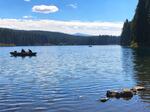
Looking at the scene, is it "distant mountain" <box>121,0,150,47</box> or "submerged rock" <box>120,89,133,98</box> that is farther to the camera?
"distant mountain" <box>121,0,150,47</box>

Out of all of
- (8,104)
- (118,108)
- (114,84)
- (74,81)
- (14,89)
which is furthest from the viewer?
(74,81)

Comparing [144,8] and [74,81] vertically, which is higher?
[144,8]

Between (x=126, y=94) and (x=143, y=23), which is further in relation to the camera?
(x=143, y=23)

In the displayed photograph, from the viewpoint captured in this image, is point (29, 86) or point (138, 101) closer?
point (138, 101)

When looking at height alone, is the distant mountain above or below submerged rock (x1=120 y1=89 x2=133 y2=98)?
above

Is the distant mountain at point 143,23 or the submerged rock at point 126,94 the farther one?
the distant mountain at point 143,23

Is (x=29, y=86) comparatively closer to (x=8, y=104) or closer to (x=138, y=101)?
(x=8, y=104)

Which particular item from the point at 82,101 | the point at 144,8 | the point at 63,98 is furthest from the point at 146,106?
the point at 144,8

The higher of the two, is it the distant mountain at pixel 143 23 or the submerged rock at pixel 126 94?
the distant mountain at pixel 143 23

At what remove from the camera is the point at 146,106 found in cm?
2478

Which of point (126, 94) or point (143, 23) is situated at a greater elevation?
point (143, 23)

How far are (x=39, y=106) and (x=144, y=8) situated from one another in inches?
4024

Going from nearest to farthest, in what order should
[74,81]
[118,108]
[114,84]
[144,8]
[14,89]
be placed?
[118,108], [14,89], [114,84], [74,81], [144,8]

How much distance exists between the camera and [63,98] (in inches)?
1102
